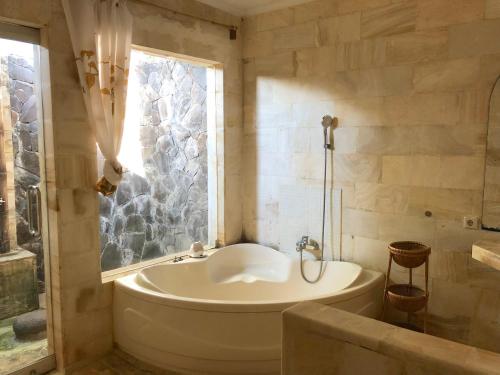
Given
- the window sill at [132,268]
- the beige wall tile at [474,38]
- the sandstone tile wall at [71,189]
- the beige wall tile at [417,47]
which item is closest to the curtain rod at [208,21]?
the sandstone tile wall at [71,189]

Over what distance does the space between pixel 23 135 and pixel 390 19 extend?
2.47 m

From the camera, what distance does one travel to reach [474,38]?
2.49m

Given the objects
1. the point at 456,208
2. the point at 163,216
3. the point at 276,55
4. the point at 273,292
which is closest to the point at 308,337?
the point at 456,208

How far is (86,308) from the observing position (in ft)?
8.64

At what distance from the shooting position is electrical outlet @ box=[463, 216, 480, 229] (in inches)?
100

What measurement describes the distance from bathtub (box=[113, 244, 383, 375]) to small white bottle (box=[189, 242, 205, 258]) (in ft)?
0.35

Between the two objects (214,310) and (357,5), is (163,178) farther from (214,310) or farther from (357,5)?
(357,5)

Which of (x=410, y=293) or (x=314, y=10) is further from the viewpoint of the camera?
(x=314, y=10)

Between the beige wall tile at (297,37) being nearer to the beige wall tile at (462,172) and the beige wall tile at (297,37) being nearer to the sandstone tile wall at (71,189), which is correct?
the sandstone tile wall at (71,189)

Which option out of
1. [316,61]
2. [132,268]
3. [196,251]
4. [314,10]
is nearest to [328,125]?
[316,61]

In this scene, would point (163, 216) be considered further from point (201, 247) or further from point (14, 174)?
point (14, 174)

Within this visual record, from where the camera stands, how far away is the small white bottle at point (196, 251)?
3.34 meters

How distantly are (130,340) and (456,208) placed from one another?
2.28 metres

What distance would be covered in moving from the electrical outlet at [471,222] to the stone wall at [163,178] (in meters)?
2.08
